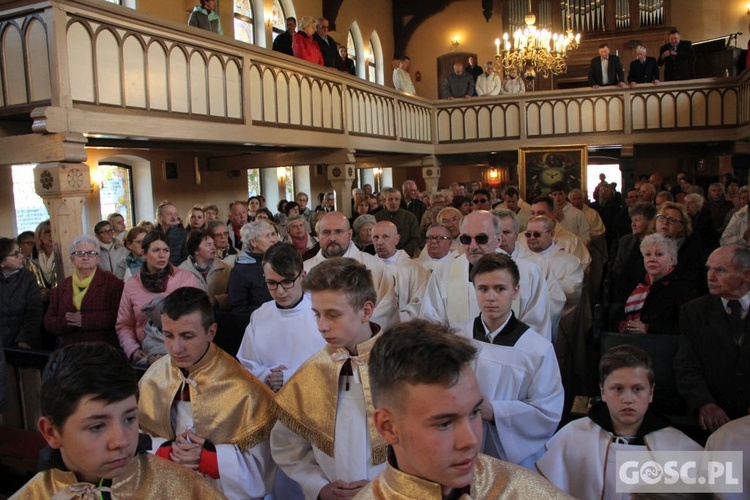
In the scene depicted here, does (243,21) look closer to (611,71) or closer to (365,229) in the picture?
(611,71)

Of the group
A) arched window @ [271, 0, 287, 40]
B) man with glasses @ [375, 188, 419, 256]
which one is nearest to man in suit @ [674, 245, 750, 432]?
man with glasses @ [375, 188, 419, 256]

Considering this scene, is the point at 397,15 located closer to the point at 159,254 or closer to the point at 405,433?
the point at 159,254

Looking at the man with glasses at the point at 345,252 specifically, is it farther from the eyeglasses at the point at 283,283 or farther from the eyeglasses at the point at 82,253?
the eyeglasses at the point at 82,253

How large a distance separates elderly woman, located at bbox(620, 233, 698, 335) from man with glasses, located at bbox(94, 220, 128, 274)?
16.7 ft

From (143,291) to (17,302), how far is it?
1122 millimetres

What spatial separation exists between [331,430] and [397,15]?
832 inches

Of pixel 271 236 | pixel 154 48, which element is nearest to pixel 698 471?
pixel 271 236

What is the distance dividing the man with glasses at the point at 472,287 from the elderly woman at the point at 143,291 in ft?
6.15

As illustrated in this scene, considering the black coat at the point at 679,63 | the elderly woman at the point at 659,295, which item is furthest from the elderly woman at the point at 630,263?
the black coat at the point at 679,63

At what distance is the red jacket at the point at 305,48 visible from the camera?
1031 cm

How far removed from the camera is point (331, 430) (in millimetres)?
2650

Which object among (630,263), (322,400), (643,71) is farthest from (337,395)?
(643,71)

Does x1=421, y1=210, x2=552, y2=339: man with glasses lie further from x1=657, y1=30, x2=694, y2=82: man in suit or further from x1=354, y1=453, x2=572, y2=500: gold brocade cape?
x1=657, y1=30, x2=694, y2=82: man in suit

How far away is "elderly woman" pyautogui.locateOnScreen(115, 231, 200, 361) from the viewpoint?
463cm
